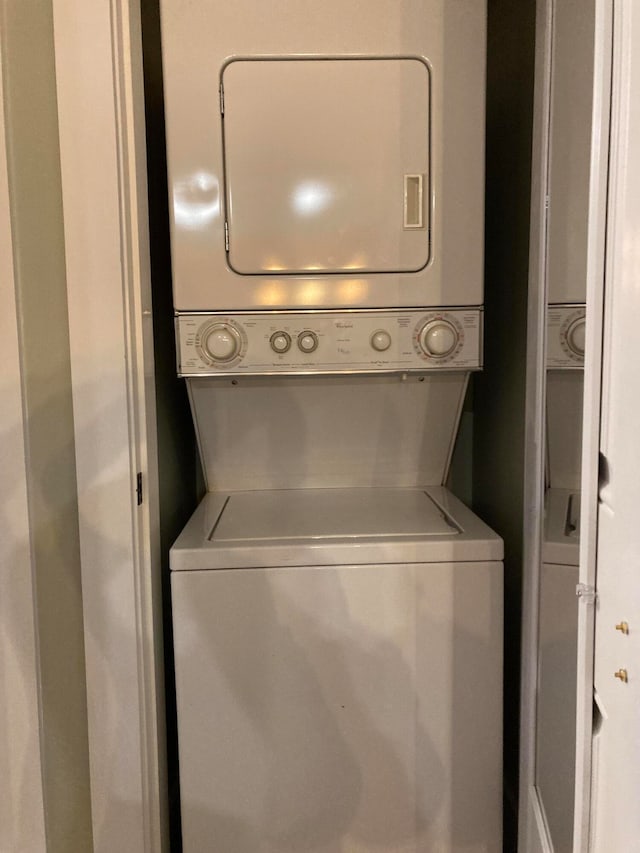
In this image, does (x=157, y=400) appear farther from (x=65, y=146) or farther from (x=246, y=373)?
(x=65, y=146)

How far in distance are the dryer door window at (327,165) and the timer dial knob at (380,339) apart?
143mm

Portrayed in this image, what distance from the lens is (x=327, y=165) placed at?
1.31m

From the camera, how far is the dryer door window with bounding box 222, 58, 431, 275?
1293mm

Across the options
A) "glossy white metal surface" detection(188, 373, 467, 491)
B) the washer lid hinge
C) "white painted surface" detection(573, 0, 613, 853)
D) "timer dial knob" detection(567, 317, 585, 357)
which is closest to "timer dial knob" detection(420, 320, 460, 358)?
"glossy white metal surface" detection(188, 373, 467, 491)

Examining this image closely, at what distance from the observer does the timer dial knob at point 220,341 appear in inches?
53.4

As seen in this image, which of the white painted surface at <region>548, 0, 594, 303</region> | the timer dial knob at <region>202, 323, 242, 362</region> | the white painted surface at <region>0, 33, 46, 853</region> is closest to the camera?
the white painted surface at <region>548, 0, 594, 303</region>

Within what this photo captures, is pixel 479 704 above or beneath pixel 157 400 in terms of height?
beneath

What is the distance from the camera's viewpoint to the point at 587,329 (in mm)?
746

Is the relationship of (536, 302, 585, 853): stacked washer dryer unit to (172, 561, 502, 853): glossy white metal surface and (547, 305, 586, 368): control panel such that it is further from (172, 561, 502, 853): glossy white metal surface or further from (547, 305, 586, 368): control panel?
(172, 561, 502, 853): glossy white metal surface

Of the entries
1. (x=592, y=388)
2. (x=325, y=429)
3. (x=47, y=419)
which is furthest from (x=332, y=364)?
(x=592, y=388)

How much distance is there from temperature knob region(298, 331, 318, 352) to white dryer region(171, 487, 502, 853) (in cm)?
43

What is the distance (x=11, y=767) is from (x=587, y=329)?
1.29 meters

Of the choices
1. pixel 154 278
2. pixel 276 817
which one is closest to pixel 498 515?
pixel 276 817

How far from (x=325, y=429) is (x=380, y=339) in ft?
→ 1.03
